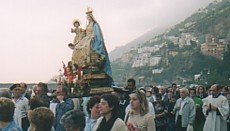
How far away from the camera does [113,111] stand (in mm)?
5098

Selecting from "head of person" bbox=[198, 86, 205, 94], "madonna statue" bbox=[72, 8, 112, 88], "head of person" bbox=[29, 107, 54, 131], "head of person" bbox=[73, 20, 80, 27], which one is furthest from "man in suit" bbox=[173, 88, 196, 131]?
"head of person" bbox=[73, 20, 80, 27]

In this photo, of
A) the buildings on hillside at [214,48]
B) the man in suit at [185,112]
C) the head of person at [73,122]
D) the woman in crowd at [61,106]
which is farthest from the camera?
the buildings on hillside at [214,48]

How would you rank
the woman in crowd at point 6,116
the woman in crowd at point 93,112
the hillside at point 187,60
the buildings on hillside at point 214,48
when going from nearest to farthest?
1. the woman in crowd at point 6,116
2. the woman in crowd at point 93,112
3. the hillside at point 187,60
4. the buildings on hillside at point 214,48

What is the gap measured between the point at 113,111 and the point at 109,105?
10cm

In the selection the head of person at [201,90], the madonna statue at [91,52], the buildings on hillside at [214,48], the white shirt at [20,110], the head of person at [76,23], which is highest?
the buildings on hillside at [214,48]

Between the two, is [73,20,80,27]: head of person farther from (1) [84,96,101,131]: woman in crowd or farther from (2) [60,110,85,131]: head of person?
(2) [60,110,85,131]: head of person

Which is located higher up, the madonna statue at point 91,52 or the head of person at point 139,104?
the madonna statue at point 91,52

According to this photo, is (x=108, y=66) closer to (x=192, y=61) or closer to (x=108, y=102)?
(x=108, y=102)

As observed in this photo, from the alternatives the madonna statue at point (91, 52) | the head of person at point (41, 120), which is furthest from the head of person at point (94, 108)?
the madonna statue at point (91, 52)

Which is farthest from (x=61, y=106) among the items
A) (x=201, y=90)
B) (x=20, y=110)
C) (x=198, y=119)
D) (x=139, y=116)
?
(x=201, y=90)

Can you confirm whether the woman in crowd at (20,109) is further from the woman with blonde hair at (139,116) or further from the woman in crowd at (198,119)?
the woman in crowd at (198,119)

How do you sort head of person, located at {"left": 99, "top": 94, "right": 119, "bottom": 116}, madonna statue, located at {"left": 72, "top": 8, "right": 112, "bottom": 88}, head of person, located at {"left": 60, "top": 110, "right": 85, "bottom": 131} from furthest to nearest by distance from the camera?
1. madonna statue, located at {"left": 72, "top": 8, "right": 112, "bottom": 88}
2. head of person, located at {"left": 99, "top": 94, "right": 119, "bottom": 116}
3. head of person, located at {"left": 60, "top": 110, "right": 85, "bottom": 131}

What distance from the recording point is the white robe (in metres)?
9.82

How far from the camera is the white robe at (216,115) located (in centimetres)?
982
